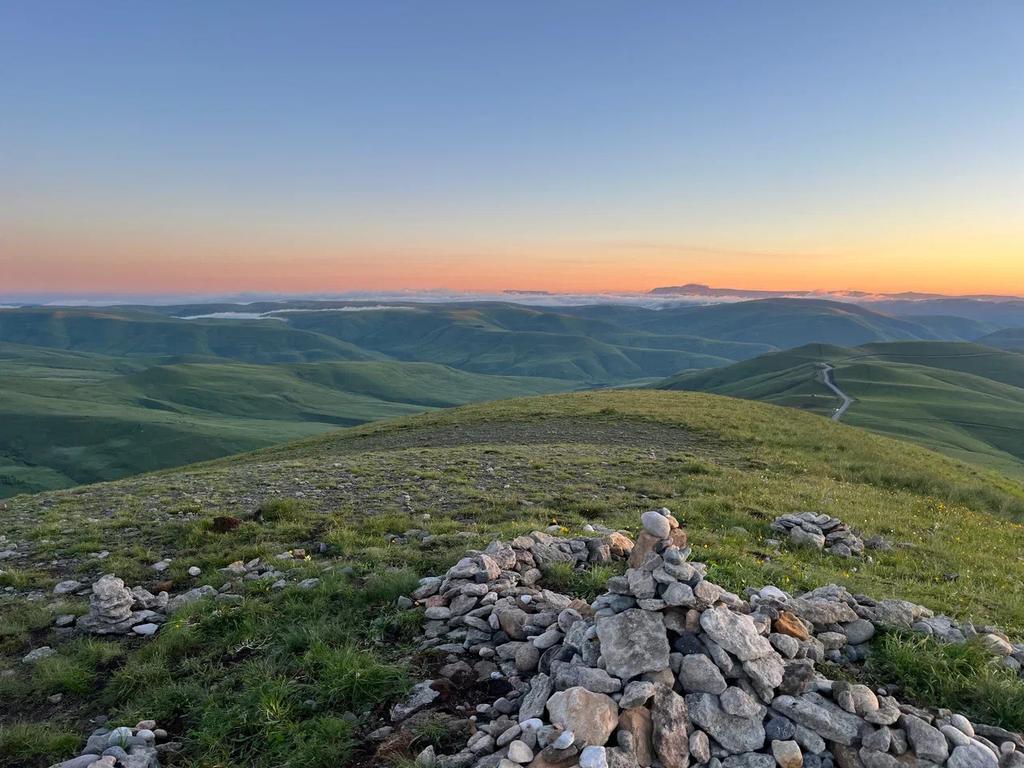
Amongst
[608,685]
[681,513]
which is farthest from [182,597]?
[681,513]

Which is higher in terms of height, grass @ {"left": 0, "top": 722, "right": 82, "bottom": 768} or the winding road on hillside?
grass @ {"left": 0, "top": 722, "right": 82, "bottom": 768}

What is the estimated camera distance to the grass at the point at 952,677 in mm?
6438

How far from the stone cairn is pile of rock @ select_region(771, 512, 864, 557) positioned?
5795mm

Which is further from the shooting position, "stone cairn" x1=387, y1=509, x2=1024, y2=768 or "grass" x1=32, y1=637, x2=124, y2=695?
"grass" x1=32, y1=637, x2=124, y2=695

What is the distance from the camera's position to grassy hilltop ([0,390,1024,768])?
23.8 feet

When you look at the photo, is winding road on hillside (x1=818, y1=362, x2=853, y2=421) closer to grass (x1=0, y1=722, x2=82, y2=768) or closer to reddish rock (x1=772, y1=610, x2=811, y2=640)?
reddish rock (x1=772, y1=610, x2=811, y2=640)

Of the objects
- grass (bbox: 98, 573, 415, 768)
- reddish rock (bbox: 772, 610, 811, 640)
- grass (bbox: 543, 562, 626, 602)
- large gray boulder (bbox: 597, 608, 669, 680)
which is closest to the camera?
large gray boulder (bbox: 597, 608, 669, 680)

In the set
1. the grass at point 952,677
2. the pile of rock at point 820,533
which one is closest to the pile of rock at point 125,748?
the grass at point 952,677

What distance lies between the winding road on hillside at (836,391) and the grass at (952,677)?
87.2 metres

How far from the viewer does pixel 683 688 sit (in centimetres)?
643

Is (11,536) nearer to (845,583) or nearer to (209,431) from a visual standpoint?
(845,583)

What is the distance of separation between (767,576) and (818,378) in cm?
16356

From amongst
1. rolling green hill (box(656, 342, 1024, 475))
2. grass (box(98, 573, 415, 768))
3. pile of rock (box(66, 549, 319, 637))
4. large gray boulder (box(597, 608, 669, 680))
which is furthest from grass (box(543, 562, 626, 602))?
rolling green hill (box(656, 342, 1024, 475))

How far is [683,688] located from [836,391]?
146 metres
